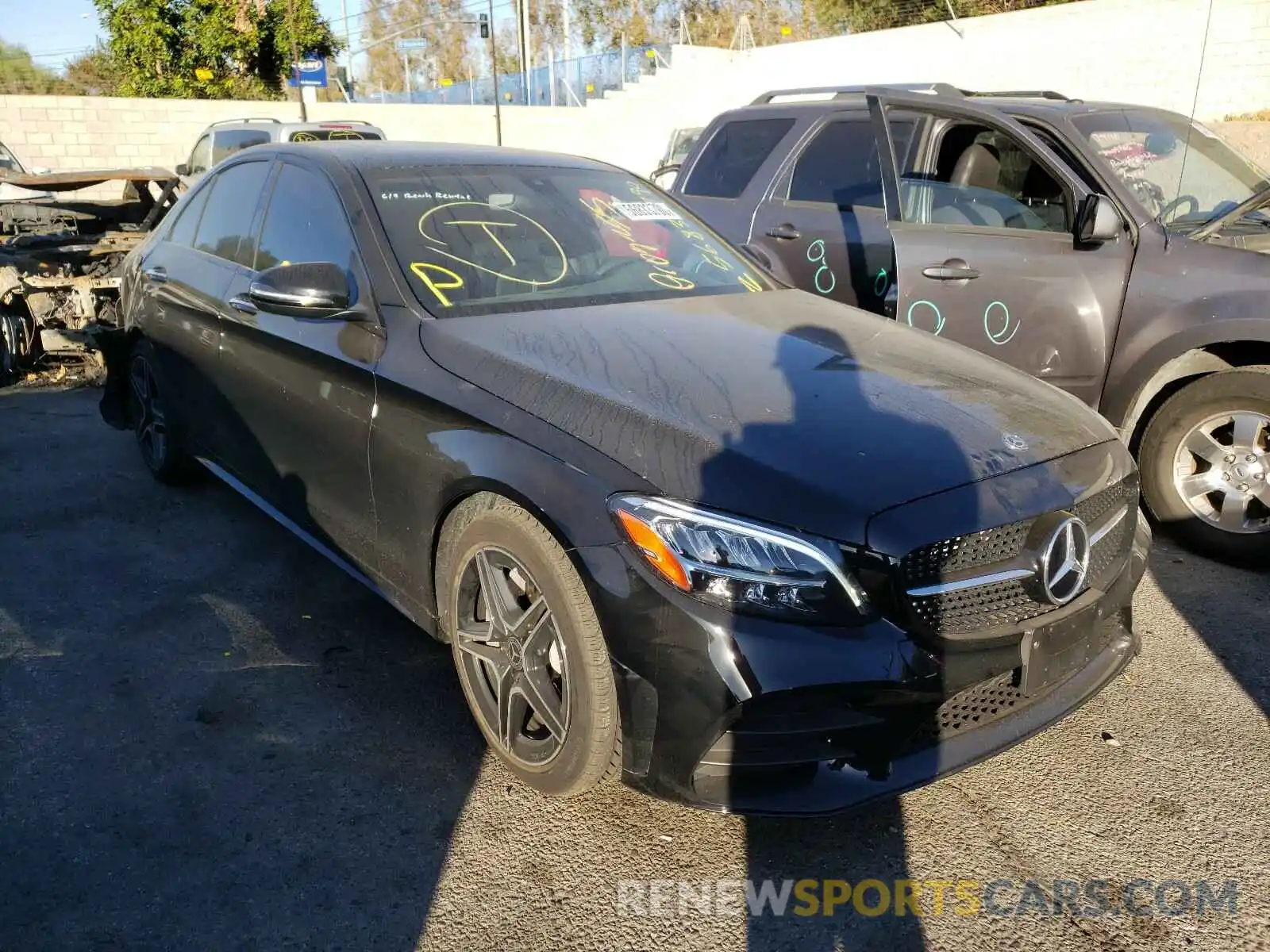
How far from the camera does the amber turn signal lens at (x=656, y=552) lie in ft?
7.11

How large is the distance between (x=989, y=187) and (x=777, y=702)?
3.80m

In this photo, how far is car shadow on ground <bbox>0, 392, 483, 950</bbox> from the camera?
2320mm

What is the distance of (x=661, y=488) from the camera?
2230 millimetres

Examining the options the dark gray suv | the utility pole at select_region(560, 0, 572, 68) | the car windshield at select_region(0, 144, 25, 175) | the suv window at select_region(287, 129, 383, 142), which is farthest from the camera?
the utility pole at select_region(560, 0, 572, 68)

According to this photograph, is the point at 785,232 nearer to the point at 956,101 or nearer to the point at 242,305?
the point at 956,101

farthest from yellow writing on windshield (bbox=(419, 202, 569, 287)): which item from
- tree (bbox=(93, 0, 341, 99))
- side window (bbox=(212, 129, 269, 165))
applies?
tree (bbox=(93, 0, 341, 99))

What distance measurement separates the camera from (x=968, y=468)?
7.66 feet

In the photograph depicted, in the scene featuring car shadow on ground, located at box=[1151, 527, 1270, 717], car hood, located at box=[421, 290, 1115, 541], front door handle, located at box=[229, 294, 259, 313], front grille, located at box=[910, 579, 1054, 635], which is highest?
front door handle, located at box=[229, 294, 259, 313]

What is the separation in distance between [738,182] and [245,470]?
3.42m

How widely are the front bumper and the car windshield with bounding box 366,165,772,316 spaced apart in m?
1.26

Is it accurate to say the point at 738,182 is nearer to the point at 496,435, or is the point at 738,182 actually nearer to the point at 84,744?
the point at 496,435

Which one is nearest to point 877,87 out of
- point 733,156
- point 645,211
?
point 733,156

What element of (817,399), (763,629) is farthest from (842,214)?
(763,629)

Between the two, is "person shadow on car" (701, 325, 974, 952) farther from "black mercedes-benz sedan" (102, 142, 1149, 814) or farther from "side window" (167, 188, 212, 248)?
"side window" (167, 188, 212, 248)
